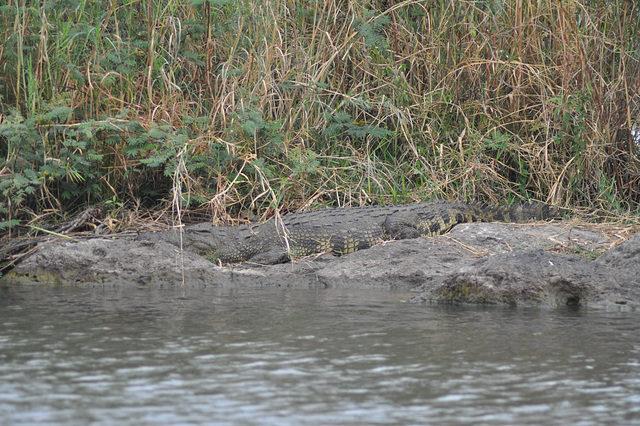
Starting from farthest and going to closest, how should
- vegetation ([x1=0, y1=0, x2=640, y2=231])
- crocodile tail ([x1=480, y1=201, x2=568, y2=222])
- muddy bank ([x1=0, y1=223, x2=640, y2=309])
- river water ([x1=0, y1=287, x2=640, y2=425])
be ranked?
crocodile tail ([x1=480, y1=201, x2=568, y2=222]), vegetation ([x1=0, y1=0, x2=640, y2=231]), muddy bank ([x1=0, y1=223, x2=640, y2=309]), river water ([x1=0, y1=287, x2=640, y2=425])

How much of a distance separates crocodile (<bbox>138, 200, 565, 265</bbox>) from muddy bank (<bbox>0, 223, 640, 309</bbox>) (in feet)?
0.53

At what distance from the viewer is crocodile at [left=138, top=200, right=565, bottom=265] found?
212 inches

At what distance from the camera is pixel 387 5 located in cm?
696

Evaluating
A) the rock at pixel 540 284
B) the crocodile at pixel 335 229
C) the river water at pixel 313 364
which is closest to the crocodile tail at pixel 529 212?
the crocodile at pixel 335 229

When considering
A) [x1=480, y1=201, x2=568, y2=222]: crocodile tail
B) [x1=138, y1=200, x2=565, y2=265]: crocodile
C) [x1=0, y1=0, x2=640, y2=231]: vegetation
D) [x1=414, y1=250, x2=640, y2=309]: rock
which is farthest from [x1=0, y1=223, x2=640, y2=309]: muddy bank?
[x1=0, y1=0, x2=640, y2=231]: vegetation

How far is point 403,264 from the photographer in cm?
485

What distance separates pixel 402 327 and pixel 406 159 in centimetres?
352

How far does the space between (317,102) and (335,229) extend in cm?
135

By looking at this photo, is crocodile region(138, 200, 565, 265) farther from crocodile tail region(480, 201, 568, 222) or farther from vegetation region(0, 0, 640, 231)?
vegetation region(0, 0, 640, 231)

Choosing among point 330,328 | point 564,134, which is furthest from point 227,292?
point 564,134

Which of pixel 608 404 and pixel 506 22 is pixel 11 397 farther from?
pixel 506 22

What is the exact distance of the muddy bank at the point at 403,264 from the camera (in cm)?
387

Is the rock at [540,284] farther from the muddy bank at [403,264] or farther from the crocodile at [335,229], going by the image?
the crocodile at [335,229]

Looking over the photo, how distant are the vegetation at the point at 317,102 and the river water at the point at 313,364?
1994 mm
